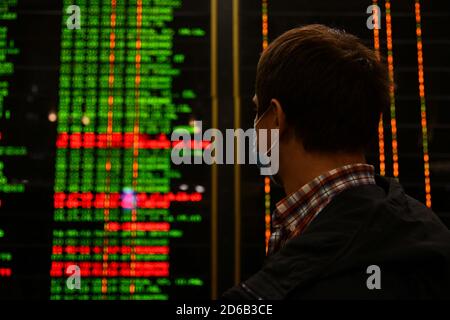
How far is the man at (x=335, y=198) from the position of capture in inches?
24.6

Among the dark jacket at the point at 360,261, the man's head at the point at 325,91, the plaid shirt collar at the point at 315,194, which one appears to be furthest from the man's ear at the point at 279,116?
the dark jacket at the point at 360,261

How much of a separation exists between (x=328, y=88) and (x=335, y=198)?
20 cm

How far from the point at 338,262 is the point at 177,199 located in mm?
861

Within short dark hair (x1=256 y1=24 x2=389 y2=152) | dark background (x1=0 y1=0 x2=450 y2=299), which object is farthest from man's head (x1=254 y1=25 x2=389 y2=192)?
dark background (x1=0 y1=0 x2=450 y2=299)

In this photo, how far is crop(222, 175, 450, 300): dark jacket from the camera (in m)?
0.62

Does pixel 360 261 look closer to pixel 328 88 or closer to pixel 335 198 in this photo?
pixel 335 198

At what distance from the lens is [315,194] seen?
79 centimetres

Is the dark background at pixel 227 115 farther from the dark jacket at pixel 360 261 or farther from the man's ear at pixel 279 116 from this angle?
the dark jacket at pixel 360 261

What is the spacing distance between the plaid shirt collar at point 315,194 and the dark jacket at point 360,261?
0.34ft

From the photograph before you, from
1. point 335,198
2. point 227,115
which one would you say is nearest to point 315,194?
point 335,198

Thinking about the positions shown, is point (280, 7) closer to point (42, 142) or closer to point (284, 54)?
point (284, 54)

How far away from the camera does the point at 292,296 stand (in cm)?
64

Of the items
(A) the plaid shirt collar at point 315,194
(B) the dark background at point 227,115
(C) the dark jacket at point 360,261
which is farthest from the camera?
(B) the dark background at point 227,115
